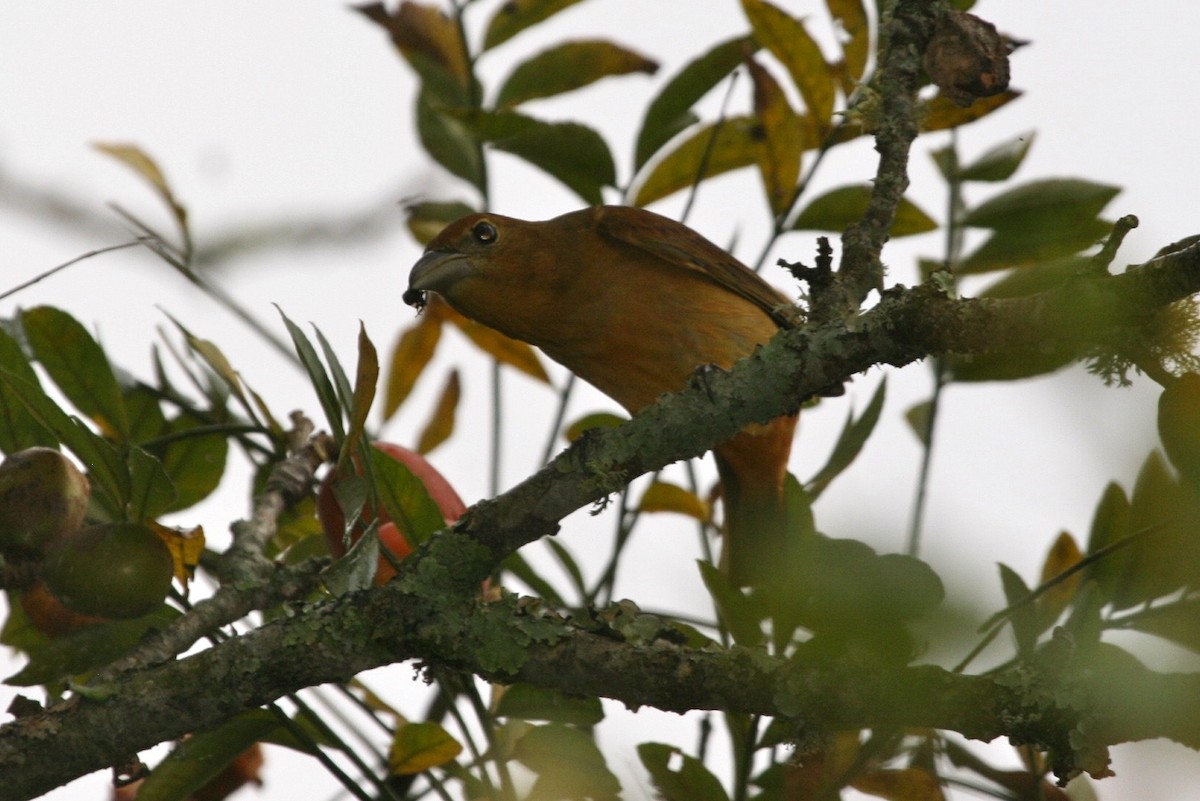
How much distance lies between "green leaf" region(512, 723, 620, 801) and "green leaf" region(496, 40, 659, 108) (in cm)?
188

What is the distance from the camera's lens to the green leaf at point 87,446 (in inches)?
85.4

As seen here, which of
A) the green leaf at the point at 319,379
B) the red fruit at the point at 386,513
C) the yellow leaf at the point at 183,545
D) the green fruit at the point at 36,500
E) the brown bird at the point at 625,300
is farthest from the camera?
the brown bird at the point at 625,300

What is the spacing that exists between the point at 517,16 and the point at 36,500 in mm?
2063

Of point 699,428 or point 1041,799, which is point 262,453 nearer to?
point 699,428

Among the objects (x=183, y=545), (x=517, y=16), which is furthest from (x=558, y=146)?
(x=183, y=545)

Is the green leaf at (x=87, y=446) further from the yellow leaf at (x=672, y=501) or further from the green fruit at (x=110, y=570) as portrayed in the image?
the yellow leaf at (x=672, y=501)

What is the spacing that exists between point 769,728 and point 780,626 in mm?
332

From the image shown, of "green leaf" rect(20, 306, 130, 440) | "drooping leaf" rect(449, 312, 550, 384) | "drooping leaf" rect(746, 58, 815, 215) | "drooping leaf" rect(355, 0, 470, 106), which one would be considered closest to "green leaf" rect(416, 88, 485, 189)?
"drooping leaf" rect(355, 0, 470, 106)

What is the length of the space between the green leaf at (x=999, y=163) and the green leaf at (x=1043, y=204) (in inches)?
2.2

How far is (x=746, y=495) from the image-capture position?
155 inches

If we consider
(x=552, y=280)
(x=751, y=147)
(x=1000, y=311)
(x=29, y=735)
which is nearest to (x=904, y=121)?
(x=1000, y=311)

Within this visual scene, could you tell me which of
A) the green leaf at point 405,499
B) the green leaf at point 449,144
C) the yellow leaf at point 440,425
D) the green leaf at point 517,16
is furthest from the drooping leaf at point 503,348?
the green leaf at point 405,499

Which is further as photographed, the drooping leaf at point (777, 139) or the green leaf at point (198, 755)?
the drooping leaf at point (777, 139)

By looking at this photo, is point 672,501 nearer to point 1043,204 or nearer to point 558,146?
point 558,146
